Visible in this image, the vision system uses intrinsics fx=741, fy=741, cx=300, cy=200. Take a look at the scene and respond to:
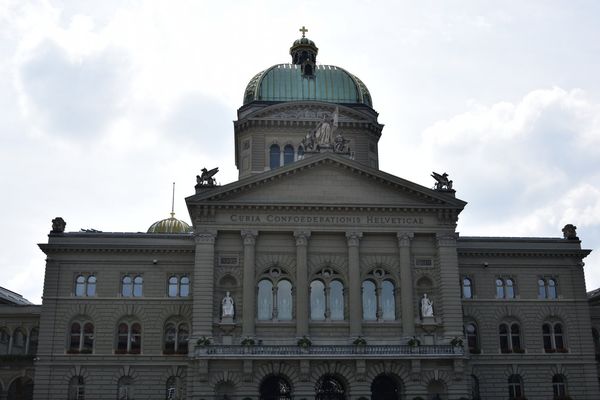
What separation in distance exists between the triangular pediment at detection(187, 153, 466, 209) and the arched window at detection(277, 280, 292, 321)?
19.3 ft

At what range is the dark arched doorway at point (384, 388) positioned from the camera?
52.9 meters

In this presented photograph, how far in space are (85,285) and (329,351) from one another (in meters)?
20.5

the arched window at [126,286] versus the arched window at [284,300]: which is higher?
the arched window at [126,286]

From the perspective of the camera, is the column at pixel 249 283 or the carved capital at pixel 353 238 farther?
the carved capital at pixel 353 238

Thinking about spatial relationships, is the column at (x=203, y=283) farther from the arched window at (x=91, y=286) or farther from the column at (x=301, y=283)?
the arched window at (x=91, y=286)

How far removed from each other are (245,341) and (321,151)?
15.8m

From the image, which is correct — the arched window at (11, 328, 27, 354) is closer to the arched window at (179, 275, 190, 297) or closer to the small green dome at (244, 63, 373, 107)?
the arched window at (179, 275, 190, 297)

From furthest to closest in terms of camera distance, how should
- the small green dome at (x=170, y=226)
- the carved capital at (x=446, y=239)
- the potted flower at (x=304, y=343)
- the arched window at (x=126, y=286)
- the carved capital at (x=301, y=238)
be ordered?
the small green dome at (x=170, y=226) < the arched window at (x=126, y=286) < the carved capital at (x=446, y=239) < the carved capital at (x=301, y=238) < the potted flower at (x=304, y=343)

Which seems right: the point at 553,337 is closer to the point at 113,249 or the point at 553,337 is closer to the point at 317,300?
the point at 317,300

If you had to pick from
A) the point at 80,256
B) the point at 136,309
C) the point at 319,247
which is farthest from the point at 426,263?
the point at 80,256

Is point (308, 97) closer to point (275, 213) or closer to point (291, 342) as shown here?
point (275, 213)

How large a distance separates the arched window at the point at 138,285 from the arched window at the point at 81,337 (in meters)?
4.10

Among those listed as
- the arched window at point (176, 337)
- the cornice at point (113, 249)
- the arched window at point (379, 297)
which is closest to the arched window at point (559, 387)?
the arched window at point (379, 297)

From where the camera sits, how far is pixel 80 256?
58.1 metres
